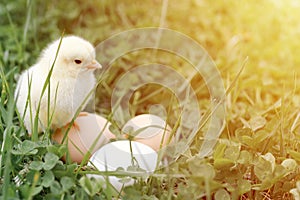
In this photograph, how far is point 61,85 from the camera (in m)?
1.95

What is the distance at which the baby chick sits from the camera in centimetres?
193

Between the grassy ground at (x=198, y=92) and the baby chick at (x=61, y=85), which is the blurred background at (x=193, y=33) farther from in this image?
the baby chick at (x=61, y=85)

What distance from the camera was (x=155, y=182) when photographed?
67.8 inches

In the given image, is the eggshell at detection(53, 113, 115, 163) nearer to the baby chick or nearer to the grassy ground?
the baby chick

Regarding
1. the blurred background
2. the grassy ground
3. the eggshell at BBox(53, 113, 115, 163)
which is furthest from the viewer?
the blurred background

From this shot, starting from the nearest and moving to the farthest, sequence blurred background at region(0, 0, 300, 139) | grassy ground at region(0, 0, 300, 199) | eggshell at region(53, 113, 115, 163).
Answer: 1. grassy ground at region(0, 0, 300, 199)
2. eggshell at region(53, 113, 115, 163)
3. blurred background at region(0, 0, 300, 139)

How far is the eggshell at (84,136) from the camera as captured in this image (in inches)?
74.5

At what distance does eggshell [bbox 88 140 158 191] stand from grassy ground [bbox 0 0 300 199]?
A: 55mm

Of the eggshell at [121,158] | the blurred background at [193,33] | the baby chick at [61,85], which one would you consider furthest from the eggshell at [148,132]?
the blurred background at [193,33]

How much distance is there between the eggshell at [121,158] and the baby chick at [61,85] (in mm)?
192

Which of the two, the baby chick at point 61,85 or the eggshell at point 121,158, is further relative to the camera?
the baby chick at point 61,85

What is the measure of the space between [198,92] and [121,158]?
0.87 metres

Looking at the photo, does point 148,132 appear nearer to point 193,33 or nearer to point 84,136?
point 84,136

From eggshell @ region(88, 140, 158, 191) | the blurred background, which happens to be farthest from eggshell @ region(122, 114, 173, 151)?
the blurred background
